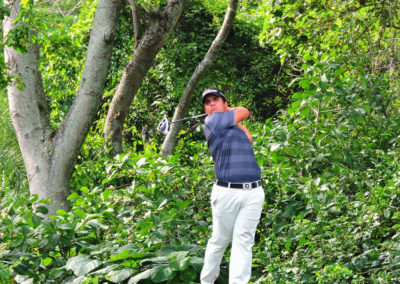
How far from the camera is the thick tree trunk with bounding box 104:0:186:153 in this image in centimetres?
816

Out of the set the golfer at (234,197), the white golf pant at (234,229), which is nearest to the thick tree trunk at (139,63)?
the golfer at (234,197)

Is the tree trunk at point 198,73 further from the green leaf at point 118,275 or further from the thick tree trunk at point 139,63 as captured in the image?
the green leaf at point 118,275

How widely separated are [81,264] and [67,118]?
8.94 ft

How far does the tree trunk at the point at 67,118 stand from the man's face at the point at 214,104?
2514mm

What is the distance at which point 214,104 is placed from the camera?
4.74 meters

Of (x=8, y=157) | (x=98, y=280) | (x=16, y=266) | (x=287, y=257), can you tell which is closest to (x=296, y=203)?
(x=287, y=257)

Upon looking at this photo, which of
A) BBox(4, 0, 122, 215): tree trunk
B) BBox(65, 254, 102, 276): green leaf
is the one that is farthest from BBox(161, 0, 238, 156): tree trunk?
BBox(65, 254, 102, 276): green leaf

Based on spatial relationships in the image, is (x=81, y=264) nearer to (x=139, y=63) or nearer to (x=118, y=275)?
(x=118, y=275)

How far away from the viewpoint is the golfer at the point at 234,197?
4.35m

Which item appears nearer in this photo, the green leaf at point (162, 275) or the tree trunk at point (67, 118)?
the green leaf at point (162, 275)

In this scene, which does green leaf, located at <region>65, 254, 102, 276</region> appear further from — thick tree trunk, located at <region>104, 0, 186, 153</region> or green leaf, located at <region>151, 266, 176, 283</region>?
thick tree trunk, located at <region>104, 0, 186, 153</region>

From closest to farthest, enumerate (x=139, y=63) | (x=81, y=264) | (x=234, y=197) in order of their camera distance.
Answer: (x=234, y=197) → (x=81, y=264) → (x=139, y=63)

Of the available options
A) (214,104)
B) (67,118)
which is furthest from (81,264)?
(67,118)

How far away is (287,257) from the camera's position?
511cm
